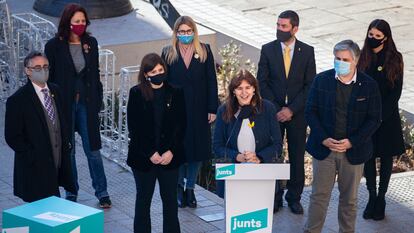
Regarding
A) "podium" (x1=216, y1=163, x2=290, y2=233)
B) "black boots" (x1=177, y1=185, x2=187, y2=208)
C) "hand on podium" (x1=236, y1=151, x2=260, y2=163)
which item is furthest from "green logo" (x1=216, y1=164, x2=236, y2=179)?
"black boots" (x1=177, y1=185, x2=187, y2=208)

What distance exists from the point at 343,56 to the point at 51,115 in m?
2.38

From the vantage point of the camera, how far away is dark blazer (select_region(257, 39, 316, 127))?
9445 mm

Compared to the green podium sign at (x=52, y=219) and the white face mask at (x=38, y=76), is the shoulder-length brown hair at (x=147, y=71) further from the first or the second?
the green podium sign at (x=52, y=219)

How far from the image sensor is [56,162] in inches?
340

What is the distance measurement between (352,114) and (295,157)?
131cm

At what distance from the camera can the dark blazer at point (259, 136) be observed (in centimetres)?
829

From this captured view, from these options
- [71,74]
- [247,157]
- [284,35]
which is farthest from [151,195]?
[284,35]

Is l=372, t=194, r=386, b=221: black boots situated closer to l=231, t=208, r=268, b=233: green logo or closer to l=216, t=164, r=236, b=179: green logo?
l=231, t=208, r=268, b=233: green logo

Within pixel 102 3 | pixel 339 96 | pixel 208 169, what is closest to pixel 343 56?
pixel 339 96

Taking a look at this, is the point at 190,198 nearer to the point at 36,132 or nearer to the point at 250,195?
the point at 36,132

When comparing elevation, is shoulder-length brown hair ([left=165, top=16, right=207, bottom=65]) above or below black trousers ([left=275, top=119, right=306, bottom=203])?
above

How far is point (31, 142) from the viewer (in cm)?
841

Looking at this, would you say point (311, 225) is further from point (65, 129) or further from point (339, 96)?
point (65, 129)

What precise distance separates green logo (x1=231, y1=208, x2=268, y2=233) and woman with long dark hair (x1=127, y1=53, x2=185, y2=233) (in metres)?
0.99
